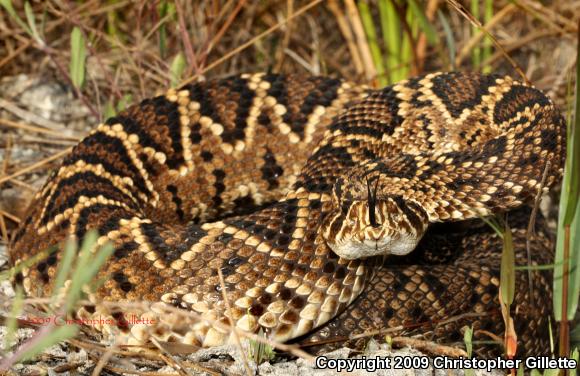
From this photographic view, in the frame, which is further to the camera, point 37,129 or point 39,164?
point 37,129

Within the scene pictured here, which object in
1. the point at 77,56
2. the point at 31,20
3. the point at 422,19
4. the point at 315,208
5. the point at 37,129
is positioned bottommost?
the point at 315,208

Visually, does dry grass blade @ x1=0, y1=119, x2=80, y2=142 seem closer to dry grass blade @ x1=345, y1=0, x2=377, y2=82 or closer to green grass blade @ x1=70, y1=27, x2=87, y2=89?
green grass blade @ x1=70, y1=27, x2=87, y2=89

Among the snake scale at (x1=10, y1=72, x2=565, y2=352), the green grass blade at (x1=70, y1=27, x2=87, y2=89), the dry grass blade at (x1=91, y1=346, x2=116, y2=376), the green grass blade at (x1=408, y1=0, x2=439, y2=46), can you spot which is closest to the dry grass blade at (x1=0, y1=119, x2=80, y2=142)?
the green grass blade at (x1=70, y1=27, x2=87, y2=89)

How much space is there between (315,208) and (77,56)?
1948 mm

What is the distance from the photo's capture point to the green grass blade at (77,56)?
192 inches

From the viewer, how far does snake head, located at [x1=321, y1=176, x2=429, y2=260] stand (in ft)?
11.4

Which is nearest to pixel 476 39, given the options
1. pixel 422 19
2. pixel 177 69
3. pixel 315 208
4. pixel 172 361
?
pixel 422 19

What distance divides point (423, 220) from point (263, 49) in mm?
3260

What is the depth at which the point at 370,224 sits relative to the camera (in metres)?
3.47

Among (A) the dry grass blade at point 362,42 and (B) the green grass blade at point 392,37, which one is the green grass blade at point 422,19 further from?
(A) the dry grass blade at point 362,42

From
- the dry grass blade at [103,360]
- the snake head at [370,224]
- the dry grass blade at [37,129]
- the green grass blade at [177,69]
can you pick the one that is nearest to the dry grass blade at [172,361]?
the dry grass blade at [103,360]

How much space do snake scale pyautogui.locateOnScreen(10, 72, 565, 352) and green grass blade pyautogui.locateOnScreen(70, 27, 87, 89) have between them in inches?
16.4

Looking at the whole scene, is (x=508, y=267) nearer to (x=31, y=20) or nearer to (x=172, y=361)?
(x=172, y=361)

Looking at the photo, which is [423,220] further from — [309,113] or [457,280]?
[309,113]
